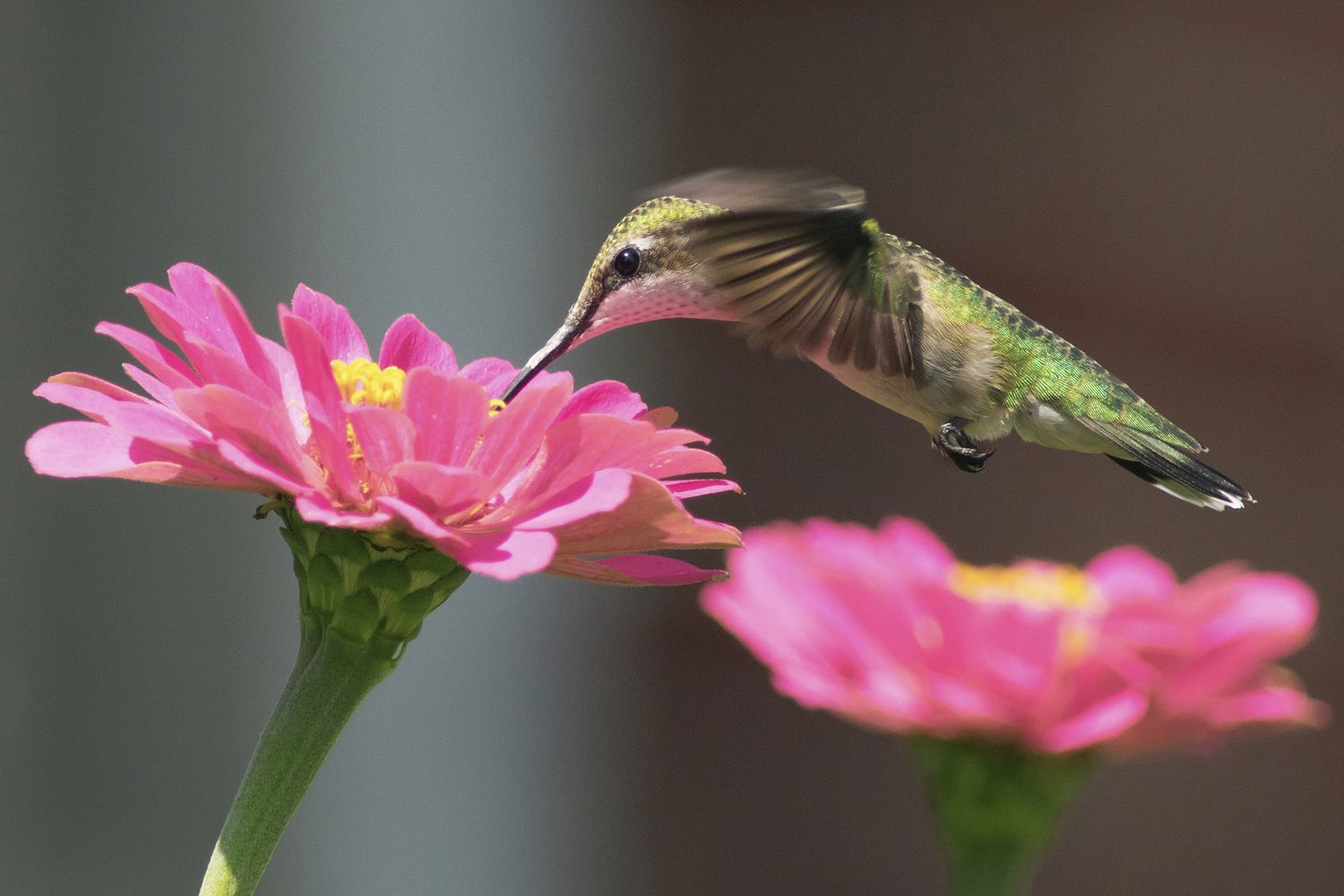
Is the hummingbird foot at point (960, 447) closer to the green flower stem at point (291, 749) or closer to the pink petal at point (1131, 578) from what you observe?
the pink petal at point (1131, 578)

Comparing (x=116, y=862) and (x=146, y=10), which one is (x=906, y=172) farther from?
(x=116, y=862)

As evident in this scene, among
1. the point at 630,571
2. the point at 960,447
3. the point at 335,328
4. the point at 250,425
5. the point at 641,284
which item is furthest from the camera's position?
the point at 960,447

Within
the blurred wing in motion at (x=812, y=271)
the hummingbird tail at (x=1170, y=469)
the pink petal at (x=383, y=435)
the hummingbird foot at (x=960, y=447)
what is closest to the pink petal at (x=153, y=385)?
the pink petal at (x=383, y=435)

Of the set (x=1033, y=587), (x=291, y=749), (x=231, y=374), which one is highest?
(x=1033, y=587)

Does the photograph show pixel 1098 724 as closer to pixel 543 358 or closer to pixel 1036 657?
pixel 1036 657

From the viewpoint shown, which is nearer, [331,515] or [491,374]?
[331,515]

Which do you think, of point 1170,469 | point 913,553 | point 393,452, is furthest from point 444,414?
point 1170,469

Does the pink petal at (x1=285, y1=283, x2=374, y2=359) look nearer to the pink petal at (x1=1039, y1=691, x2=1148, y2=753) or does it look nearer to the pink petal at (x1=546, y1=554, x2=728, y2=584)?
the pink petal at (x1=546, y1=554, x2=728, y2=584)
